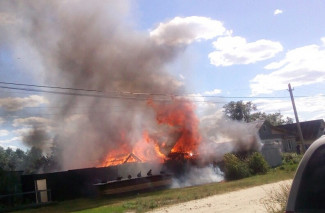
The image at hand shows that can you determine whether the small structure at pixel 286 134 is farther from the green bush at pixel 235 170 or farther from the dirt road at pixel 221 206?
the dirt road at pixel 221 206

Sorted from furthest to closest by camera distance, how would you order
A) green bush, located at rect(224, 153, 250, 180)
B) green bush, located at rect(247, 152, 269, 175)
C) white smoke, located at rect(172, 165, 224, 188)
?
green bush, located at rect(247, 152, 269, 175)
white smoke, located at rect(172, 165, 224, 188)
green bush, located at rect(224, 153, 250, 180)

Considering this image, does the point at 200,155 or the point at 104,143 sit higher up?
the point at 104,143

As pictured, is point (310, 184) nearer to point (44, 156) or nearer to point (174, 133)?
point (174, 133)

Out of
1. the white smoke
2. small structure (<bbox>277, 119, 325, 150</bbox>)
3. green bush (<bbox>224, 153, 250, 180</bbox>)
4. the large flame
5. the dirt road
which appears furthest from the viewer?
small structure (<bbox>277, 119, 325, 150</bbox>)

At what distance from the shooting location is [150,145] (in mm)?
32031

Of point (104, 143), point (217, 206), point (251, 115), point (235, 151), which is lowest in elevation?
point (217, 206)

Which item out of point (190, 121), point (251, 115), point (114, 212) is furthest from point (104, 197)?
point (251, 115)

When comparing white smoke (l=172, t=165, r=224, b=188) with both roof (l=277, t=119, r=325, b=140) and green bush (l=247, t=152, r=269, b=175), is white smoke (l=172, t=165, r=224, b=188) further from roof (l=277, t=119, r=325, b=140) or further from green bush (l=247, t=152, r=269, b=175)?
roof (l=277, t=119, r=325, b=140)

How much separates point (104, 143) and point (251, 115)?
164ft

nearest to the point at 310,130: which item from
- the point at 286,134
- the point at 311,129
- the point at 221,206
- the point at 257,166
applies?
the point at 311,129

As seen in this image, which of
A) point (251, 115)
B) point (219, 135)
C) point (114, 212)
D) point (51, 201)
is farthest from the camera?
point (251, 115)

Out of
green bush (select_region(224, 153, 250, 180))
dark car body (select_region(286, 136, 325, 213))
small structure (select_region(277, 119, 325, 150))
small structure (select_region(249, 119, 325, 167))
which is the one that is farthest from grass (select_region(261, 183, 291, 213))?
small structure (select_region(277, 119, 325, 150))

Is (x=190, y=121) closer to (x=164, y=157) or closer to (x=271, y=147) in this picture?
(x=164, y=157)

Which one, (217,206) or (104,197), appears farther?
(104,197)
